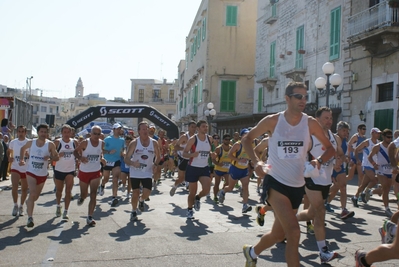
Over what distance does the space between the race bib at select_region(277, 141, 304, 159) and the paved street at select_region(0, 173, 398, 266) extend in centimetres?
162

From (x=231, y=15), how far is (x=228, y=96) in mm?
6324

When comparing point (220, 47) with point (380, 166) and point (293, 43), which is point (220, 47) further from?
Result: point (380, 166)

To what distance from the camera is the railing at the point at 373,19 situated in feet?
64.5

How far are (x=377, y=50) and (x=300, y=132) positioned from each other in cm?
1726

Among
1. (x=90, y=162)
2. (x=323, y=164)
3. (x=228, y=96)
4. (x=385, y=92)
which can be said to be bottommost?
(x=90, y=162)

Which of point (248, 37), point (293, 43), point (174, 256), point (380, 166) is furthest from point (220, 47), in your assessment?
point (174, 256)

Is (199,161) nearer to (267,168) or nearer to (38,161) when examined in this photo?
(38,161)

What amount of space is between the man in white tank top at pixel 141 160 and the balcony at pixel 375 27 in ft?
41.3

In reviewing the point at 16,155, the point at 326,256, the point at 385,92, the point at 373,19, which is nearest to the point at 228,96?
the point at 385,92

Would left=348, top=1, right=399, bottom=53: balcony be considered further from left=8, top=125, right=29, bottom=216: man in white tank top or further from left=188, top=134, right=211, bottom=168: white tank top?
left=8, top=125, right=29, bottom=216: man in white tank top

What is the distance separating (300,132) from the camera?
18.1 feet

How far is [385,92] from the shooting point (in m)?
21.5

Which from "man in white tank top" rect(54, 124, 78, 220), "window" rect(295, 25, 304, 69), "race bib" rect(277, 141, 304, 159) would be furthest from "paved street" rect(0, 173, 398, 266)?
"window" rect(295, 25, 304, 69)

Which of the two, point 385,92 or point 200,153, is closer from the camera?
point 200,153
